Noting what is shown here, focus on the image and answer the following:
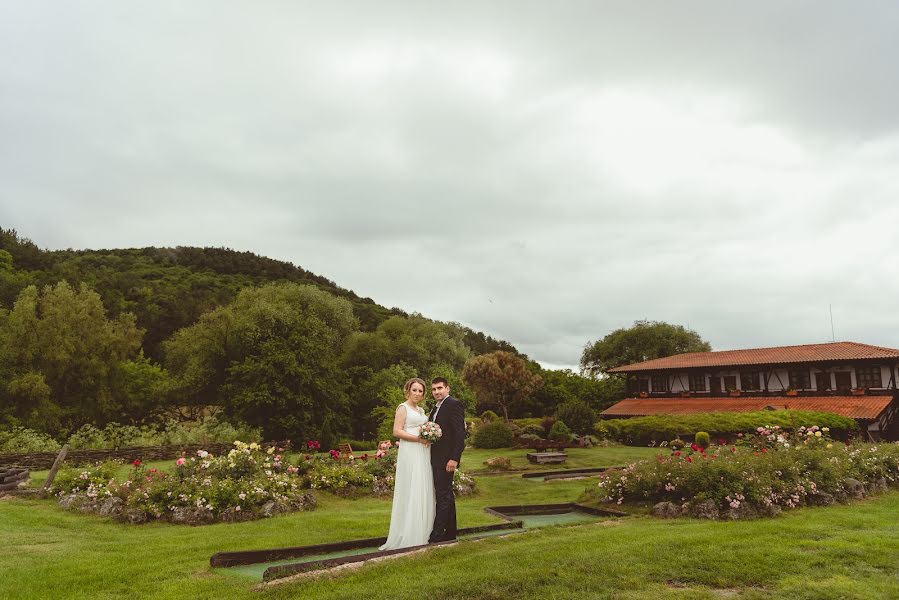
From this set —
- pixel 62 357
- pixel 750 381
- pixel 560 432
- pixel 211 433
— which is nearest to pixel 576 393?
pixel 750 381

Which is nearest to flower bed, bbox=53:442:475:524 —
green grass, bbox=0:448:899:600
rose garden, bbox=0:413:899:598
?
rose garden, bbox=0:413:899:598

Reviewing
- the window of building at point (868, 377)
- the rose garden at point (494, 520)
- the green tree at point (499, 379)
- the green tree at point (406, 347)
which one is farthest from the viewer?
the green tree at point (406, 347)

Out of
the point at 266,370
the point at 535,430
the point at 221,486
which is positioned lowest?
the point at 535,430

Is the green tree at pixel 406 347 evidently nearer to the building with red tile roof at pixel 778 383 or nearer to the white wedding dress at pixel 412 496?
the building with red tile roof at pixel 778 383

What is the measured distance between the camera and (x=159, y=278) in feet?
214

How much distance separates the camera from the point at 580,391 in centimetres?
4844

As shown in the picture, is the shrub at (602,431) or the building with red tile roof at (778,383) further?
the shrub at (602,431)

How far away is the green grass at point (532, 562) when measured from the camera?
5738 millimetres

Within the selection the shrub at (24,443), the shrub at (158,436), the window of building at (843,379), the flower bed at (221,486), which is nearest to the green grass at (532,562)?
the flower bed at (221,486)

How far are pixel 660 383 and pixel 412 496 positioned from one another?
3985cm

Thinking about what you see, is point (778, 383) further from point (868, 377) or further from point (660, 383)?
point (660, 383)

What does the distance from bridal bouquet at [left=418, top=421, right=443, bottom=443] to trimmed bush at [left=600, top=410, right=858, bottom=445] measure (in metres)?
24.4

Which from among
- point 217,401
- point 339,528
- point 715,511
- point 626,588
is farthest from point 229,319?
point 626,588

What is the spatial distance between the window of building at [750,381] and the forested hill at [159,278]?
3101cm
